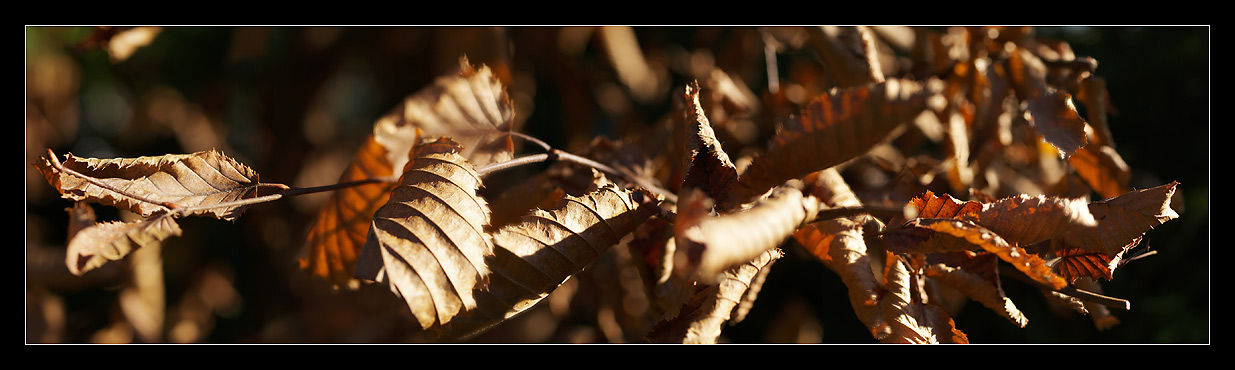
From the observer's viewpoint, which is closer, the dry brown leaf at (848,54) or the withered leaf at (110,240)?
the withered leaf at (110,240)

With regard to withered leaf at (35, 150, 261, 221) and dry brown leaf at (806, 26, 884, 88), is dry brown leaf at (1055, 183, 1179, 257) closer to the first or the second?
dry brown leaf at (806, 26, 884, 88)

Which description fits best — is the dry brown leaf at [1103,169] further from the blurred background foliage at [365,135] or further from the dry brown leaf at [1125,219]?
the blurred background foliage at [365,135]

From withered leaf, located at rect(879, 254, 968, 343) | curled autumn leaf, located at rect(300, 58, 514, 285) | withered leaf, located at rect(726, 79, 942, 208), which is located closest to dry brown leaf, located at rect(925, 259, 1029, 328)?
withered leaf, located at rect(879, 254, 968, 343)

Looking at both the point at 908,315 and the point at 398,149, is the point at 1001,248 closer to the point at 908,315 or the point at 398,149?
the point at 908,315

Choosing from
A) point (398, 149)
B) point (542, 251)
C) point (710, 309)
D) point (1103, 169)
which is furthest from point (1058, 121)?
point (398, 149)

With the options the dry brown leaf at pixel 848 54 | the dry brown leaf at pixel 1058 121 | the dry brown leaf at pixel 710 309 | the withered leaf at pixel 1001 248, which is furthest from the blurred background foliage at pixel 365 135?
the withered leaf at pixel 1001 248
